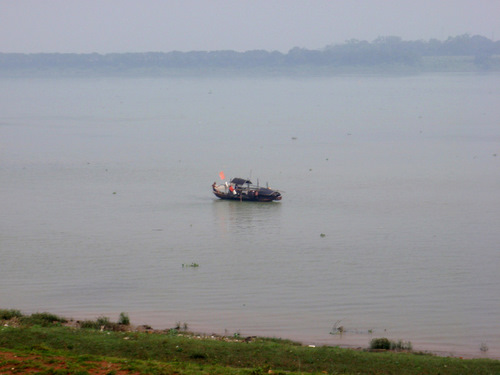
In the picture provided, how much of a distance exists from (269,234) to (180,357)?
18.3 meters

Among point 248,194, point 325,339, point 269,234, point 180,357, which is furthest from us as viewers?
point 248,194

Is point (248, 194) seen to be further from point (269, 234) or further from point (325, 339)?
point (325, 339)

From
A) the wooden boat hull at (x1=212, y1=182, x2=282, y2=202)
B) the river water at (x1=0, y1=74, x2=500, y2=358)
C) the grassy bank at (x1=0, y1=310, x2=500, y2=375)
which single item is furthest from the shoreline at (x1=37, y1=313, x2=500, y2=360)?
the wooden boat hull at (x1=212, y1=182, x2=282, y2=202)

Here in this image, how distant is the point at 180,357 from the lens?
1508 cm

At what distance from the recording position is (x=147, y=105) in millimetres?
125750

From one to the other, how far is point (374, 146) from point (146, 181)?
25.2 metres

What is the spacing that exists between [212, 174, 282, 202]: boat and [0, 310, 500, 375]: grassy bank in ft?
75.8

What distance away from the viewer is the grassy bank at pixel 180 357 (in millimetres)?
13719

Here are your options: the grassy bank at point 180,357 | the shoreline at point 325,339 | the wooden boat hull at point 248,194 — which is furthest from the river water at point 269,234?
the grassy bank at point 180,357

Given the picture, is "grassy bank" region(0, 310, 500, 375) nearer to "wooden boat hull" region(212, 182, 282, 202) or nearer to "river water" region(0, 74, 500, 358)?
"river water" region(0, 74, 500, 358)

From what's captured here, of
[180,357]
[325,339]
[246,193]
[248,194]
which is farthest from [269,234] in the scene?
[180,357]

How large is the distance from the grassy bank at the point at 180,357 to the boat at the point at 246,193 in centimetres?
2310

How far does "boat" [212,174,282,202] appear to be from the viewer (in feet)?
132

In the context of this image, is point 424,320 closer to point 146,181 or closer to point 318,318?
point 318,318
